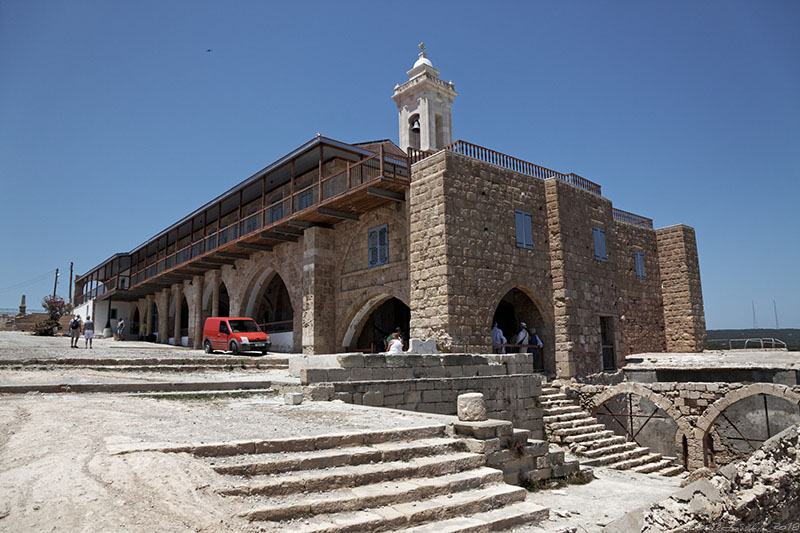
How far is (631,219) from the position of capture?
77.7 feet

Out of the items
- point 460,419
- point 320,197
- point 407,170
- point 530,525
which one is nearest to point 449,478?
point 530,525

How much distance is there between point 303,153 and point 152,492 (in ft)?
50.5

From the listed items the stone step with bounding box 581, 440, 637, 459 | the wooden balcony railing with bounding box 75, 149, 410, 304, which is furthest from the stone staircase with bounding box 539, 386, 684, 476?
the wooden balcony railing with bounding box 75, 149, 410, 304

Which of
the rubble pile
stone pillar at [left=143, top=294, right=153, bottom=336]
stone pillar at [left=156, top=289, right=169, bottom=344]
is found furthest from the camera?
stone pillar at [left=143, top=294, right=153, bottom=336]

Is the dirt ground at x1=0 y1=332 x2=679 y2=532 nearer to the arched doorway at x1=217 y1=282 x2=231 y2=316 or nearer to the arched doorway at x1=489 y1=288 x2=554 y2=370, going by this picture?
the arched doorway at x1=489 y1=288 x2=554 y2=370

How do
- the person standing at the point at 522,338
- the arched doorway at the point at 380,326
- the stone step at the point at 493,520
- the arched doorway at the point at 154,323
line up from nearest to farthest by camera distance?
the stone step at the point at 493,520
the person standing at the point at 522,338
the arched doorway at the point at 380,326
the arched doorway at the point at 154,323

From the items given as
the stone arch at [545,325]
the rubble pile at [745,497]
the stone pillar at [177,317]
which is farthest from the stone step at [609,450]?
the stone pillar at [177,317]

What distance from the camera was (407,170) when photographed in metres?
15.4

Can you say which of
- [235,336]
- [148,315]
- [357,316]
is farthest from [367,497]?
[148,315]

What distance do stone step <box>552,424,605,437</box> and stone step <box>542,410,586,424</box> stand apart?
1.07 ft

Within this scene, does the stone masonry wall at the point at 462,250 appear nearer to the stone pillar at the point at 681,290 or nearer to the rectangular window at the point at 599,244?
the rectangular window at the point at 599,244

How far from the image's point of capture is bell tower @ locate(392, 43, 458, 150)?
2359cm

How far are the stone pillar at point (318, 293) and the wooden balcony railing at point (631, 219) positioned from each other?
12.9 meters

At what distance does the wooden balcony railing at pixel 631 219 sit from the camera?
2312cm
